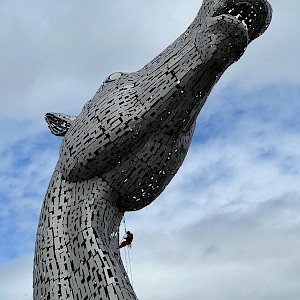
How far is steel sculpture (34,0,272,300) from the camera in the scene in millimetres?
3967

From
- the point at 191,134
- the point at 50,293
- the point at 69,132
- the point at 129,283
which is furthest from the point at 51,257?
the point at 191,134

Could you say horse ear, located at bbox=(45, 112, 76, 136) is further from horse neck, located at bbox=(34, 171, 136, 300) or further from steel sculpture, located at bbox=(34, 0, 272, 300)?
horse neck, located at bbox=(34, 171, 136, 300)

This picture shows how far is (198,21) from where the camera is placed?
163 inches

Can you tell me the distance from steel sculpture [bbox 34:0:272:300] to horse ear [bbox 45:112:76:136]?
429 millimetres

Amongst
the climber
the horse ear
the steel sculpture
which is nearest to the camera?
the steel sculpture

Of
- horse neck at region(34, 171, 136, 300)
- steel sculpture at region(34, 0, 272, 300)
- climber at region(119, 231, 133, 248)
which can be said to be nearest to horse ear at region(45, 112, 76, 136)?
steel sculpture at region(34, 0, 272, 300)

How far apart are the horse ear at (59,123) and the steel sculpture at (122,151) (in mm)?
429

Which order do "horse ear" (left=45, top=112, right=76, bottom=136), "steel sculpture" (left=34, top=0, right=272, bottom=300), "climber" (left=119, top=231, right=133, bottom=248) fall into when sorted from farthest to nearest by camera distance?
"climber" (left=119, top=231, right=133, bottom=248), "horse ear" (left=45, top=112, right=76, bottom=136), "steel sculpture" (left=34, top=0, right=272, bottom=300)

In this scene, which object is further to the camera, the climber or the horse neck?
the climber

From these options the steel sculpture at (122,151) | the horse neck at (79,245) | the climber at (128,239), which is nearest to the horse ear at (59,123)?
the steel sculpture at (122,151)

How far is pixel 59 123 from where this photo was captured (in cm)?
492

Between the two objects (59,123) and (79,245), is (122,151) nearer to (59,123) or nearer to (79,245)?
(79,245)

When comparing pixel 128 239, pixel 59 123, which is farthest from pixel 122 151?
pixel 128 239

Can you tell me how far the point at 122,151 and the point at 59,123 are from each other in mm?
901
